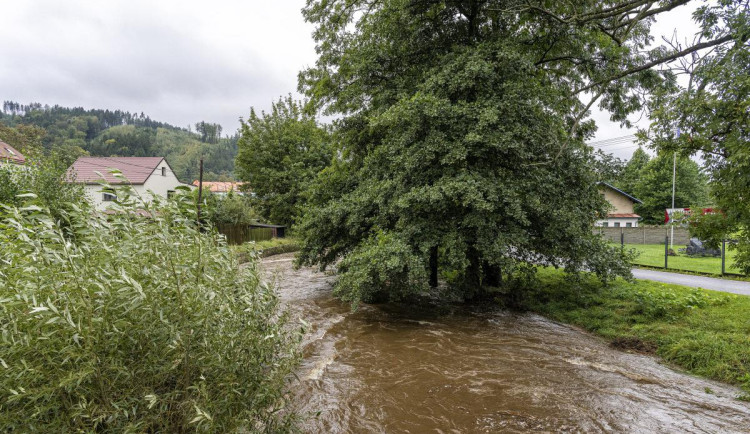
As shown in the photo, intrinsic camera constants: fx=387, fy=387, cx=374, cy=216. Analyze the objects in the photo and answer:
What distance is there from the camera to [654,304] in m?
8.91

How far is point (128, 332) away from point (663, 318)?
33.2ft

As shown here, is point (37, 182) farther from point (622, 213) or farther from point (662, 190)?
point (662, 190)

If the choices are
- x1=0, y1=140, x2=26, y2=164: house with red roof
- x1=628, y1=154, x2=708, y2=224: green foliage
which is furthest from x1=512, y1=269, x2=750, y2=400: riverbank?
x1=628, y1=154, x2=708, y2=224: green foliage

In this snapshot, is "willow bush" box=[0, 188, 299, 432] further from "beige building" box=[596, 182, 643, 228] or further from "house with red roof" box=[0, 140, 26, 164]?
"beige building" box=[596, 182, 643, 228]

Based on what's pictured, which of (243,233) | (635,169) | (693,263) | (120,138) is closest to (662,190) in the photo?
(635,169)

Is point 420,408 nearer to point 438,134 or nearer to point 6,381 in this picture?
point 6,381

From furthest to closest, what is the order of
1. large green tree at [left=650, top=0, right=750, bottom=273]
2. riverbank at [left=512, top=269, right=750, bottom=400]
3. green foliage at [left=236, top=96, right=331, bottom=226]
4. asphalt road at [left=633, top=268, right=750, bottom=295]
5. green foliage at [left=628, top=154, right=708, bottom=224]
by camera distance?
1. green foliage at [left=628, top=154, right=708, bottom=224]
2. green foliage at [left=236, top=96, right=331, bottom=226]
3. asphalt road at [left=633, top=268, right=750, bottom=295]
4. riverbank at [left=512, top=269, right=750, bottom=400]
5. large green tree at [left=650, top=0, right=750, bottom=273]

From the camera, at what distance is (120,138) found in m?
77.1

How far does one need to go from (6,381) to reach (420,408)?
15.4 ft

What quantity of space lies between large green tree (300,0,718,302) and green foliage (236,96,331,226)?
20.0 metres

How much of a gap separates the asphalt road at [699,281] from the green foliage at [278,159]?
2255cm

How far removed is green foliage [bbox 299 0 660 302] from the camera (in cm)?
836

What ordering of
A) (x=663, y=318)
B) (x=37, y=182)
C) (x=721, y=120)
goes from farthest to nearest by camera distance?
(x=37, y=182)
(x=663, y=318)
(x=721, y=120)

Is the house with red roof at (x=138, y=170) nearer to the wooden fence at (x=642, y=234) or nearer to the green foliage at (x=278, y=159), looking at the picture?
the green foliage at (x=278, y=159)
